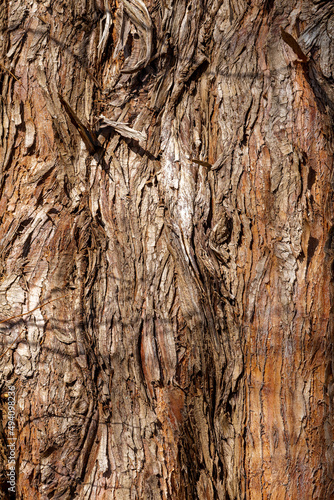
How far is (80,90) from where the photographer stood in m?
1.83

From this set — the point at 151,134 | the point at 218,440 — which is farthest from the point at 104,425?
the point at 151,134

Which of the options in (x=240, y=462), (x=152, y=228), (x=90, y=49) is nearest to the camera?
(x=240, y=462)

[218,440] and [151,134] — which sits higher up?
[151,134]

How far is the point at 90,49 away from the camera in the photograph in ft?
6.08

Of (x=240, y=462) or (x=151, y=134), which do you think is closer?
(x=240, y=462)

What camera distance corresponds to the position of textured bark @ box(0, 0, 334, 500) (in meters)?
1.59

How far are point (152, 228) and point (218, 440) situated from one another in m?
1.00

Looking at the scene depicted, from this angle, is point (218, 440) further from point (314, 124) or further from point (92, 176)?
point (314, 124)

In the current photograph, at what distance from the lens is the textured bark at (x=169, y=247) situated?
1.59 m

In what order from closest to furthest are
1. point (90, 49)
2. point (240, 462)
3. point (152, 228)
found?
point (240, 462) < point (152, 228) < point (90, 49)

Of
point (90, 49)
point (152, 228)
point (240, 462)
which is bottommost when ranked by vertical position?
point (240, 462)

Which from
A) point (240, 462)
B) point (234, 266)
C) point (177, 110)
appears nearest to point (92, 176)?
point (177, 110)

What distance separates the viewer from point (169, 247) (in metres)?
1.70

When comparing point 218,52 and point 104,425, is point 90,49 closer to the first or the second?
point 218,52
